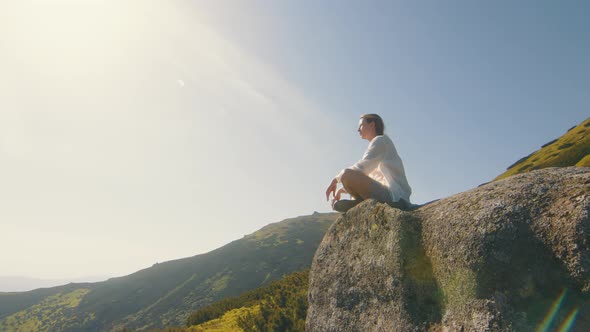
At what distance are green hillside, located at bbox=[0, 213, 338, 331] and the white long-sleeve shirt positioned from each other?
75275mm

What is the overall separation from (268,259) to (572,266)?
11523 cm

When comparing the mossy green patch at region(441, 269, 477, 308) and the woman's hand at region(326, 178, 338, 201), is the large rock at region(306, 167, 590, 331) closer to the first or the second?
the mossy green patch at region(441, 269, 477, 308)

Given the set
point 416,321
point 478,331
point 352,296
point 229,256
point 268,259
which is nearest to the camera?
point 478,331

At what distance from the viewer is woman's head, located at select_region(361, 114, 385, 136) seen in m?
7.81

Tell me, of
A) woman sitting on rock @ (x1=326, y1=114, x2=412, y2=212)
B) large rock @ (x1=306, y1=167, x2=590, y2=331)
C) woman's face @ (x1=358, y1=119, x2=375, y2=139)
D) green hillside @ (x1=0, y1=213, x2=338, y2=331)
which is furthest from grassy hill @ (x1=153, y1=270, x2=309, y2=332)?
green hillside @ (x1=0, y1=213, x2=338, y2=331)

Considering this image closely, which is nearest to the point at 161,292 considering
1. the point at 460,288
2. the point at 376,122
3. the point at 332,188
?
the point at 332,188

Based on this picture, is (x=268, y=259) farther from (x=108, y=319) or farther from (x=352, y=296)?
(x=352, y=296)

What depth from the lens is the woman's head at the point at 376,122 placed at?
7.81 meters

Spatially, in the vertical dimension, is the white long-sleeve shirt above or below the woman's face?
below

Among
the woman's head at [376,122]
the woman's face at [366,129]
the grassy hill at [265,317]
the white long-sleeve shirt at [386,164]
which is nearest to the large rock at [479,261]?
the white long-sleeve shirt at [386,164]

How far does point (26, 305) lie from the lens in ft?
330

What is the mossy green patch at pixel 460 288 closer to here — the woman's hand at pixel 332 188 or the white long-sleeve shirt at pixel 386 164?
the white long-sleeve shirt at pixel 386 164

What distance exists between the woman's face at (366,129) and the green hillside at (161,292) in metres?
74.8

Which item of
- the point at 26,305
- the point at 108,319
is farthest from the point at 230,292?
the point at 26,305
